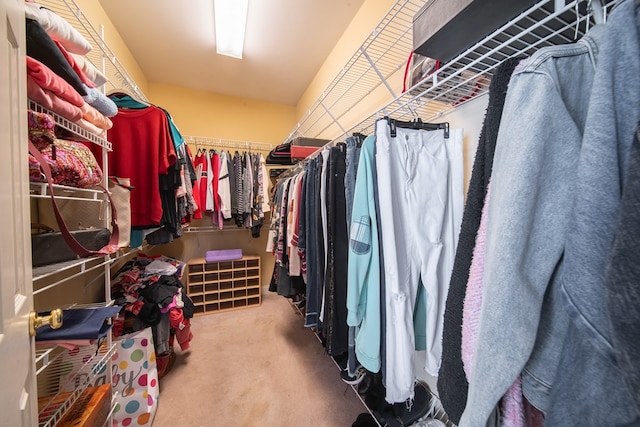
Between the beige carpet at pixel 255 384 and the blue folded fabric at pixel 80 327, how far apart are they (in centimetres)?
92

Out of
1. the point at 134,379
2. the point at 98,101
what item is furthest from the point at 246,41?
the point at 134,379

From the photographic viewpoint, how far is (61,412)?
769mm

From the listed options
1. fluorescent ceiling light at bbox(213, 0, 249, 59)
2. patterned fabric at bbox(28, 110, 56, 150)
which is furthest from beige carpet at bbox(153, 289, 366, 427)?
fluorescent ceiling light at bbox(213, 0, 249, 59)

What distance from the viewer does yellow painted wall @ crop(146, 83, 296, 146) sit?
8.83 feet

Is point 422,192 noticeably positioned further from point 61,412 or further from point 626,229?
point 61,412

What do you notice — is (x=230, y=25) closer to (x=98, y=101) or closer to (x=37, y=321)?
(x=98, y=101)

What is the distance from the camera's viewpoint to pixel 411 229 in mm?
808

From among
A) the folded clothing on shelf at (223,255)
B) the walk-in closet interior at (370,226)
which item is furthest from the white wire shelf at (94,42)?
the folded clothing on shelf at (223,255)

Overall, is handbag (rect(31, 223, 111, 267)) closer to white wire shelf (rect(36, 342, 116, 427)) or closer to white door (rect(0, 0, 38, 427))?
white door (rect(0, 0, 38, 427))

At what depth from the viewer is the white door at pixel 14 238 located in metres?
0.40

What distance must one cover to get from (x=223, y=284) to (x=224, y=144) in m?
1.80

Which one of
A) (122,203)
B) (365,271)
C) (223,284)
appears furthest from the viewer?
(223,284)

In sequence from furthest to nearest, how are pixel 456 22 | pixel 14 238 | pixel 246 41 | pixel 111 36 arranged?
pixel 246 41 → pixel 111 36 → pixel 456 22 → pixel 14 238

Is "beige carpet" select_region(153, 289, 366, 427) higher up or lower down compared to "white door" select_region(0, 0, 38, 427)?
lower down
